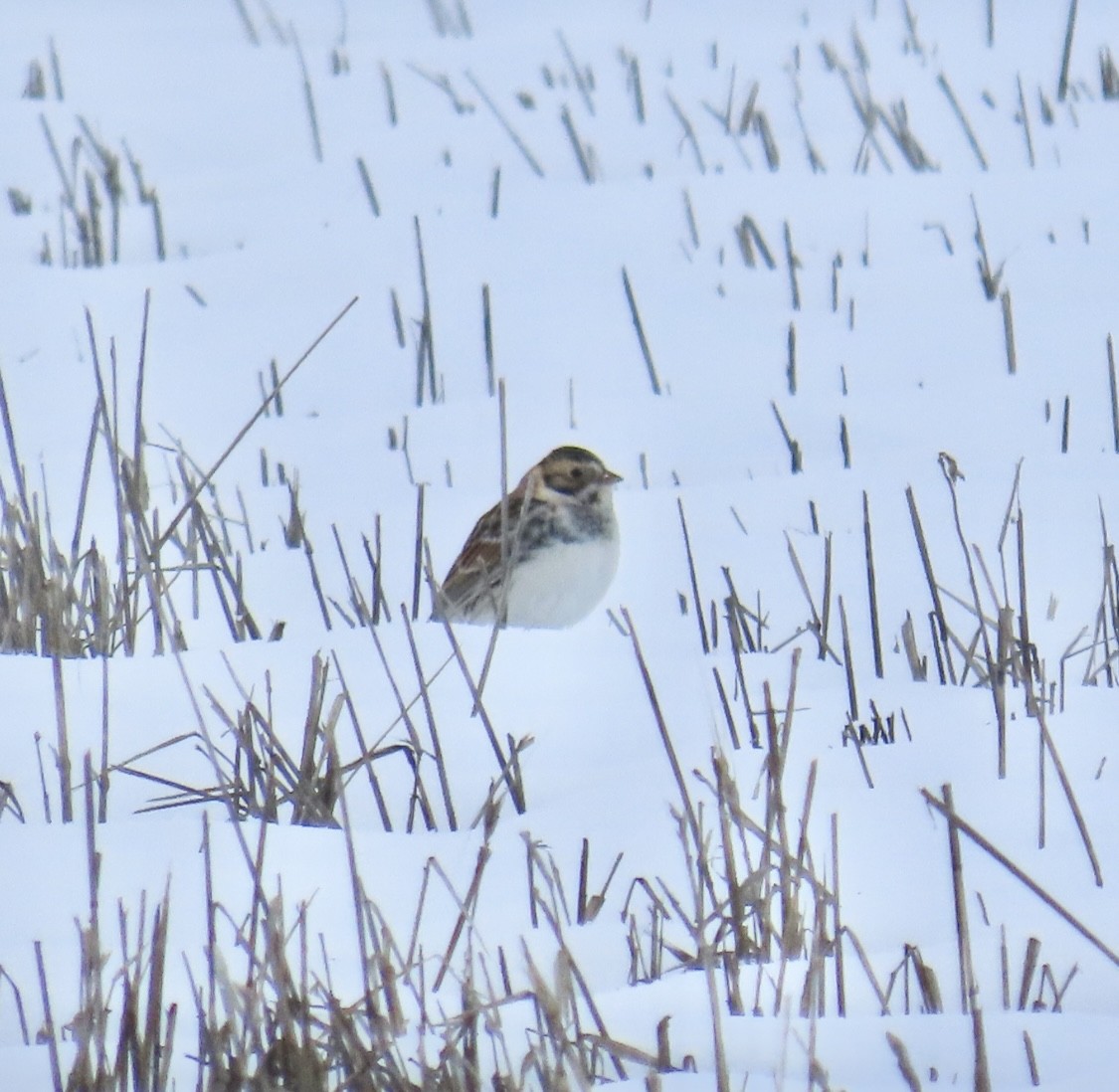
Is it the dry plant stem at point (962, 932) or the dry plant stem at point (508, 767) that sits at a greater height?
the dry plant stem at point (508, 767)

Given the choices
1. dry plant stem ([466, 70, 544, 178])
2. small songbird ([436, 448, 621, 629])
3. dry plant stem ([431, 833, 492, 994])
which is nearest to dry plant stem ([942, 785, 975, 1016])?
dry plant stem ([431, 833, 492, 994])

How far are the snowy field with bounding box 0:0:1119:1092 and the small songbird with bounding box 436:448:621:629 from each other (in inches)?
6.1

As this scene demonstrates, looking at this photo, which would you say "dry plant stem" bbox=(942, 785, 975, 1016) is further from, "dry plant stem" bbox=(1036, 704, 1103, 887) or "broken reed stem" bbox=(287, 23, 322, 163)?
"broken reed stem" bbox=(287, 23, 322, 163)

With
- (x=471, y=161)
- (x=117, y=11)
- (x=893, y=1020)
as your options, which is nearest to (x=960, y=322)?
(x=471, y=161)

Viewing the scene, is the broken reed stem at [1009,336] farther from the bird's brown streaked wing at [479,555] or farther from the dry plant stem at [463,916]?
the dry plant stem at [463,916]

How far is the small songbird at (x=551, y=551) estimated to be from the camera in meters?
5.70

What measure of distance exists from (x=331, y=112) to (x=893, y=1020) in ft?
26.2

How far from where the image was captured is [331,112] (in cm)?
998

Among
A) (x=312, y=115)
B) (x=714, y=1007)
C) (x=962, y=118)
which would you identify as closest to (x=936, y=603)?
(x=714, y=1007)

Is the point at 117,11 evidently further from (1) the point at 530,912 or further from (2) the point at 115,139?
(1) the point at 530,912

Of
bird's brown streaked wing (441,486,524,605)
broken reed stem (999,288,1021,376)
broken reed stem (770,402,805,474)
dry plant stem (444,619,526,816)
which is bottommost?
→ dry plant stem (444,619,526,816)

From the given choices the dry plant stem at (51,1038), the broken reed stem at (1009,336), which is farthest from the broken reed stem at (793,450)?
the dry plant stem at (51,1038)

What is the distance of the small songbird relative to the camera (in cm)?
570

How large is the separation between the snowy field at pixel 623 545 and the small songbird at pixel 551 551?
15cm
